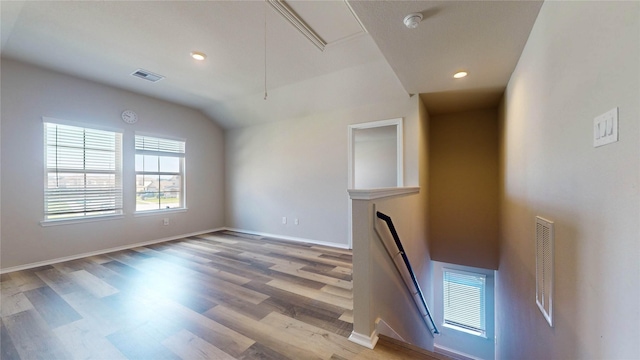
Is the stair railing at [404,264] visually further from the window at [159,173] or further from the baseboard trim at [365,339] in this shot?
the window at [159,173]

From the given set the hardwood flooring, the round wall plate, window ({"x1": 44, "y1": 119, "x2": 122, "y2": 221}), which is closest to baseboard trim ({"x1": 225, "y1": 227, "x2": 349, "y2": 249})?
the hardwood flooring

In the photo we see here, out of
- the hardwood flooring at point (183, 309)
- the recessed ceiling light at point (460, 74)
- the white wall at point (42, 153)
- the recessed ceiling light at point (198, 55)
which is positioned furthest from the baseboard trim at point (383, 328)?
the white wall at point (42, 153)

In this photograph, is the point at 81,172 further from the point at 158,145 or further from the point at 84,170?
the point at 158,145

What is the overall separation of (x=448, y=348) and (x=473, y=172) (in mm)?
4252

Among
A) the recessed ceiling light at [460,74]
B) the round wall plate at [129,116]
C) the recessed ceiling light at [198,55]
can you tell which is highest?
the recessed ceiling light at [198,55]

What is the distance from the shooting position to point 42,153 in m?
3.41

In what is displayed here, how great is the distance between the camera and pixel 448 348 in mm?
5418

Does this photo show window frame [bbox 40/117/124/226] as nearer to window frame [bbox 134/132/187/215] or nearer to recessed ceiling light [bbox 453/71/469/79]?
window frame [bbox 134/132/187/215]

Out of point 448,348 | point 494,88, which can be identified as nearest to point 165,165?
point 494,88

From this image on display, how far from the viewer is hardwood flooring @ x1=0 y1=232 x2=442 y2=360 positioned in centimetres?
168

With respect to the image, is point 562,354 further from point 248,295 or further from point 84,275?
point 84,275

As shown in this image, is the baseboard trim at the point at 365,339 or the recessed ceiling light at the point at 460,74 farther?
the recessed ceiling light at the point at 460,74

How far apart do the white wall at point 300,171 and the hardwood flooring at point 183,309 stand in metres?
1.08

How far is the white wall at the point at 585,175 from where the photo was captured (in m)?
0.85
